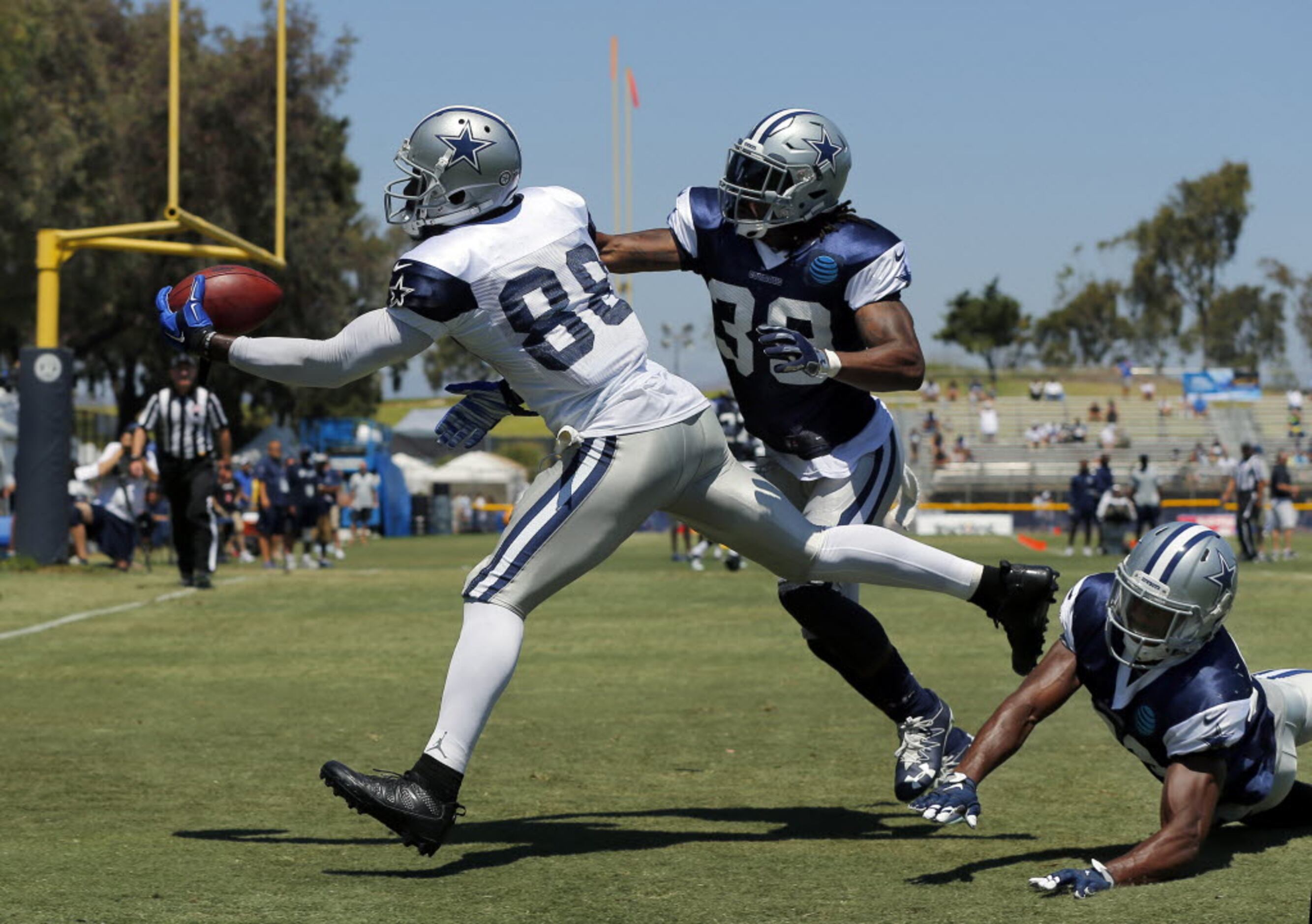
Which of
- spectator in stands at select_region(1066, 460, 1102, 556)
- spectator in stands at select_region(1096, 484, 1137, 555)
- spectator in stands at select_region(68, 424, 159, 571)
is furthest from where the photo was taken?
spectator in stands at select_region(1066, 460, 1102, 556)

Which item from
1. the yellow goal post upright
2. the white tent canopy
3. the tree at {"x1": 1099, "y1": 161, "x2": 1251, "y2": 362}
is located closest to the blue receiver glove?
the yellow goal post upright

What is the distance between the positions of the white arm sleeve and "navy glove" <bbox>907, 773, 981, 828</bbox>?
1.63m

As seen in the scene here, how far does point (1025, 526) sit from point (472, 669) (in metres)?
34.8

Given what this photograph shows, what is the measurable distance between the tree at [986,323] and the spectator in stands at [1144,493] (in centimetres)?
6664

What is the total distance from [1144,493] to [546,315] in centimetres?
2422

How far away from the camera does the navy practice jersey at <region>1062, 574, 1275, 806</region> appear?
404cm

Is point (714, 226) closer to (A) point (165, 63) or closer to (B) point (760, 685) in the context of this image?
(B) point (760, 685)

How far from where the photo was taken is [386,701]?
24.3ft

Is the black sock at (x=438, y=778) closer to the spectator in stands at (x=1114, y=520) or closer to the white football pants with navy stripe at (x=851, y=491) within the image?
the white football pants with navy stripe at (x=851, y=491)

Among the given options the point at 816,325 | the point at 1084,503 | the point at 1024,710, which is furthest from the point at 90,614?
the point at 1084,503

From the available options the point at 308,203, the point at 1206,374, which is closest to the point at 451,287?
the point at 308,203

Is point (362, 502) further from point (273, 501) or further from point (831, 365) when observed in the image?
point (831, 365)

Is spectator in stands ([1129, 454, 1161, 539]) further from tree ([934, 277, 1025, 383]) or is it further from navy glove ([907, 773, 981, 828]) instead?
tree ([934, 277, 1025, 383])

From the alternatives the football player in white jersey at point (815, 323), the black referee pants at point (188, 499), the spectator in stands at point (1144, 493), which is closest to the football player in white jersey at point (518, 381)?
the football player in white jersey at point (815, 323)
